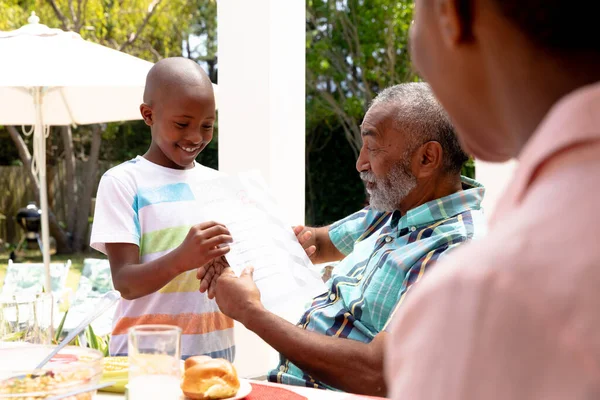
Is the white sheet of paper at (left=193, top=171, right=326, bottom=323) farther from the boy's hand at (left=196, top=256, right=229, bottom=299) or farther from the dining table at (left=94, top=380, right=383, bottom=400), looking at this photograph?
the dining table at (left=94, top=380, right=383, bottom=400)

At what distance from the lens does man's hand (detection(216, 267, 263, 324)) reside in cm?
227

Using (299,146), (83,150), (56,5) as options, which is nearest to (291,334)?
(299,146)

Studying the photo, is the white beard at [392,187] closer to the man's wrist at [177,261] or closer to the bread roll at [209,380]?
the man's wrist at [177,261]

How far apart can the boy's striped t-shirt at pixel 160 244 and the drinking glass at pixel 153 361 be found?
1.04 m

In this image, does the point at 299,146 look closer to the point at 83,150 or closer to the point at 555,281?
the point at 555,281

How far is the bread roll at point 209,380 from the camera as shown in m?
1.71

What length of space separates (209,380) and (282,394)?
22 centimetres

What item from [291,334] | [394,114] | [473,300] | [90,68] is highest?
[90,68]

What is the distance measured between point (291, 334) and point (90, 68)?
3.74 meters

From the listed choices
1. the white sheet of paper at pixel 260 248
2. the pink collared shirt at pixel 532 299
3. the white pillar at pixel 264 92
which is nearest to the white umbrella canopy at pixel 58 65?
the white pillar at pixel 264 92

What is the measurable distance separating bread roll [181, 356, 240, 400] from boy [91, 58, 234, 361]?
0.73 metres

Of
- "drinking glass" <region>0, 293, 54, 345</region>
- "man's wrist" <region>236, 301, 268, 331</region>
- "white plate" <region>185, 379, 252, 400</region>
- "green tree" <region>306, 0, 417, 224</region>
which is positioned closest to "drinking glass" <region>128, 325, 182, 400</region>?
"white plate" <region>185, 379, 252, 400</region>

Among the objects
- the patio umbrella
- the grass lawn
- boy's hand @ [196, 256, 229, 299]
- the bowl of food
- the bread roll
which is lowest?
the grass lawn

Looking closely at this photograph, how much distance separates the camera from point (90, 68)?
5.48 metres
